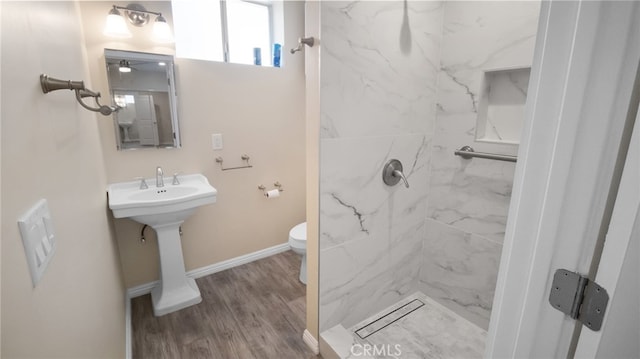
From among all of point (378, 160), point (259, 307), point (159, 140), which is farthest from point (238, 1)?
point (259, 307)

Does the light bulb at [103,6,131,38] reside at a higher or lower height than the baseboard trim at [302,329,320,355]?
higher

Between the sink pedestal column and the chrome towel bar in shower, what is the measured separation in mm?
1895

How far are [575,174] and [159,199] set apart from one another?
2.08 meters

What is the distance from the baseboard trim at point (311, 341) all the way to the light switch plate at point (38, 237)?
1.42 meters

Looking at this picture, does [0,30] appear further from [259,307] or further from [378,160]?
[259,307]

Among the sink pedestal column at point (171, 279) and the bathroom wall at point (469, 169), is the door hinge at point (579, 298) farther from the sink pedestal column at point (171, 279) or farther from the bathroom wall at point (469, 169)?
the sink pedestal column at point (171, 279)

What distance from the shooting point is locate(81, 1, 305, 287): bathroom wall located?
6.42 feet

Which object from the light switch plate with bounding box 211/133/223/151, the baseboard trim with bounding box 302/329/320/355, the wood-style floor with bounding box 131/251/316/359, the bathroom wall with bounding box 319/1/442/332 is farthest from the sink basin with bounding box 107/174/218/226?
the baseboard trim with bounding box 302/329/320/355

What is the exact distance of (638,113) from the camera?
436 millimetres

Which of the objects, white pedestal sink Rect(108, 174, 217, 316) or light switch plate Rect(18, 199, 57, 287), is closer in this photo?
light switch plate Rect(18, 199, 57, 287)

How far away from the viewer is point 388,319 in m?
1.85

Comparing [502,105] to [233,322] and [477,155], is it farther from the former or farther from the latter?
[233,322]

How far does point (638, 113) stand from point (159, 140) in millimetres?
2323

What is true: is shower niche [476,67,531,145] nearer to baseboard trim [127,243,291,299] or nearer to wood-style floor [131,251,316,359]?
wood-style floor [131,251,316,359]
